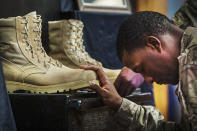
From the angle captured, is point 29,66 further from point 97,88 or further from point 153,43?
point 153,43

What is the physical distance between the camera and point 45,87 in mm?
1266

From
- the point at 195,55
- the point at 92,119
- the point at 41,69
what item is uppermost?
the point at 195,55

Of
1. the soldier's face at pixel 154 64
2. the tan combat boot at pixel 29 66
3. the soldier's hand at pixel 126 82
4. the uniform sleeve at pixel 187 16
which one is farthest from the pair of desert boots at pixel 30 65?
the uniform sleeve at pixel 187 16

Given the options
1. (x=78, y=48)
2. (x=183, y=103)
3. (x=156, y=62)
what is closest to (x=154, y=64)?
(x=156, y=62)

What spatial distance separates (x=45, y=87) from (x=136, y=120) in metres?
0.34

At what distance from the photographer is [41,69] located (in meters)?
1.31

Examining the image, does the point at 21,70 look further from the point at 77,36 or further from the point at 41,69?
the point at 77,36

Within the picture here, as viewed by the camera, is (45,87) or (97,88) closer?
(97,88)

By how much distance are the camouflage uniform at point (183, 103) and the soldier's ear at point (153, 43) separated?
0.07 metres

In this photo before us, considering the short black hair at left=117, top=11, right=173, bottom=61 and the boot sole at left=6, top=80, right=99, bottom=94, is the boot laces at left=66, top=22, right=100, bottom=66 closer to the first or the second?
the boot sole at left=6, top=80, right=99, bottom=94

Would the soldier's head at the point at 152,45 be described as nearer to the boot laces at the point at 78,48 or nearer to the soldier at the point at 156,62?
the soldier at the point at 156,62

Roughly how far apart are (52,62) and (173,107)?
139 centimetres

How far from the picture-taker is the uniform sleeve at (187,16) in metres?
1.37

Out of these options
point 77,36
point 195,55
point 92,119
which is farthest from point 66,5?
point 195,55
